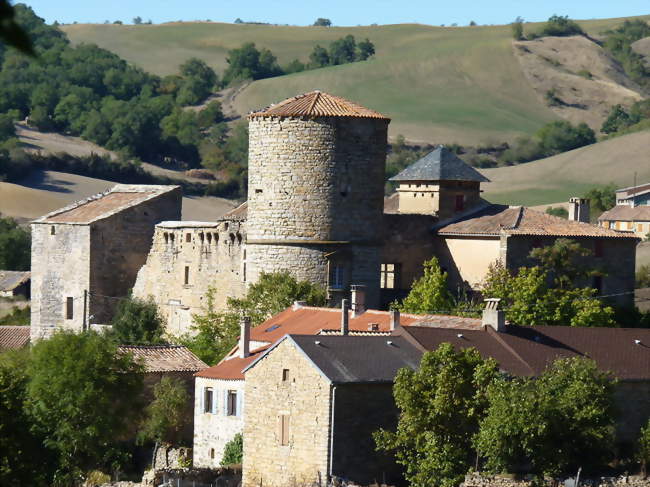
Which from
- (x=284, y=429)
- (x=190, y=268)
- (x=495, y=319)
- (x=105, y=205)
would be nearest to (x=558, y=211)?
(x=105, y=205)

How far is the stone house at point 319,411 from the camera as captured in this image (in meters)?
34.1

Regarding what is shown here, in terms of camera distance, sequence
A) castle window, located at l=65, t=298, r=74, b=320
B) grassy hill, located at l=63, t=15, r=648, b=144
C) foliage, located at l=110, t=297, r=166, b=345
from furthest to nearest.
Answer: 1. grassy hill, located at l=63, t=15, r=648, b=144
2. castle window, located at l=65, t=298, r=74, b=320
3. foliage, located at l=110, t=297, r=166, b=345

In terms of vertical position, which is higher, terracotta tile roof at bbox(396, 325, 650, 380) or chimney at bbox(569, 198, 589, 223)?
chimney at bbox(569, 198, 589, 223)

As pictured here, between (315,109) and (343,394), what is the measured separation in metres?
15.4

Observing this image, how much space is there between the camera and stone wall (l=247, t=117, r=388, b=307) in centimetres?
4784

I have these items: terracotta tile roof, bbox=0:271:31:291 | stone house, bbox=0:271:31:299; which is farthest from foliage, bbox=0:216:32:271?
stone house, bbox=0:271:31:299

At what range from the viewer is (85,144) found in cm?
13425

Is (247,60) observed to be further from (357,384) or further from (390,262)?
(357,384)

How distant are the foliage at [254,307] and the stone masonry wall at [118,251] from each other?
7018 mm

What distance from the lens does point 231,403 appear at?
3978cm

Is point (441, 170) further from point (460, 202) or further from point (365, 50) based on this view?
point (365, 50)

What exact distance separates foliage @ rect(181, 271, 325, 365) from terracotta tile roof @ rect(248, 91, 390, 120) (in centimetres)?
444

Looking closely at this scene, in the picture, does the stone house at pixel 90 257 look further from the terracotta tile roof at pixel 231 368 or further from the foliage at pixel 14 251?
the foliage at pixel 14 251

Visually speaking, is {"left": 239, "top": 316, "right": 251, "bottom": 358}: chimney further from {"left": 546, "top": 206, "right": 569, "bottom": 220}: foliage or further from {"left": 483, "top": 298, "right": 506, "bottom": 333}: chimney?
{"left": 546, "top": 206, "right": 569, "bottom": 220}: foliage
